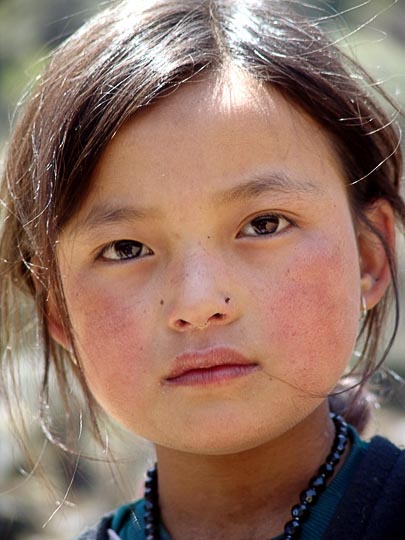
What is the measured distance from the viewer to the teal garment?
186cm

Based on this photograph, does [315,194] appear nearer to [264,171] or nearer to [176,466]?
[264,171]

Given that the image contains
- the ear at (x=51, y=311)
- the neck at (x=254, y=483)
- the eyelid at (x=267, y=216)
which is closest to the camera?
the eyelid at (x=267, y=216)

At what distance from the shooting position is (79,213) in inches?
75.3

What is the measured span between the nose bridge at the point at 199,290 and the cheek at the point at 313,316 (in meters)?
0.08

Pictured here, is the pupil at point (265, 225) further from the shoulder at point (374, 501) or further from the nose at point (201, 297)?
the shoulder at point (374, 501)

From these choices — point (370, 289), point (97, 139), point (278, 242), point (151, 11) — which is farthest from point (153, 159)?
point (370, 289)

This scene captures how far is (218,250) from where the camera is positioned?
1774 mm

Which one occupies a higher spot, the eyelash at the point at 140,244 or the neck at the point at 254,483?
the eyelash at the point at 140,244

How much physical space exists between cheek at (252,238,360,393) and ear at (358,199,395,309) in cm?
20

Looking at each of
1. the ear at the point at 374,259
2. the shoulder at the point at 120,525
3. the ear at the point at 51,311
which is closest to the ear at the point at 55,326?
the ear at the point at 51,311

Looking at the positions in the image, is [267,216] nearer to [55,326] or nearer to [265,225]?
[265,225]

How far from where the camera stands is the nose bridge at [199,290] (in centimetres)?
171

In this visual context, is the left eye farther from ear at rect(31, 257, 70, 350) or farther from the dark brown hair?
ear at rect(31, 257, 70, 350)

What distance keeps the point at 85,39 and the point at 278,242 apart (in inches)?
23.0
